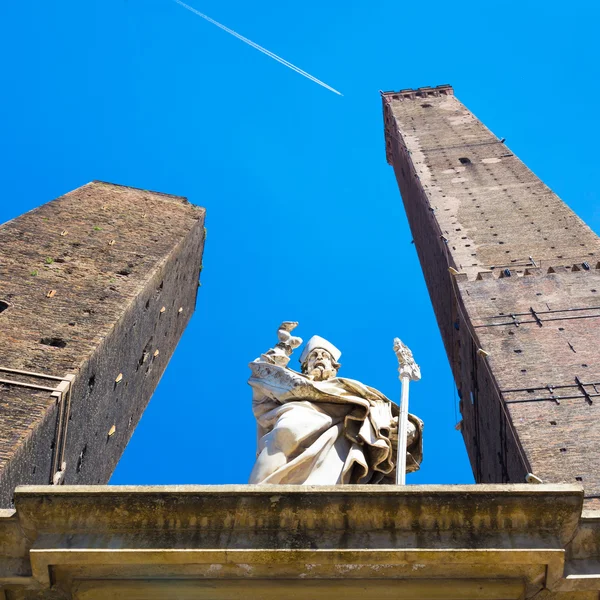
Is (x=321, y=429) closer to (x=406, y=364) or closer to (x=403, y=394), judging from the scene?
(x=403, y=394)


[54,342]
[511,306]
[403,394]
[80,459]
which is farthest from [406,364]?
[511,306]

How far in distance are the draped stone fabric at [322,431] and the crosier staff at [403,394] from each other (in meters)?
0.11

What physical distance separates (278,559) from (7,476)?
6.87 metres

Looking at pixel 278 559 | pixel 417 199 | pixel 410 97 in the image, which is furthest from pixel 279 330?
pixel 410 97

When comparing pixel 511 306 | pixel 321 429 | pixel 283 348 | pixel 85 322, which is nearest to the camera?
pixel 321 429

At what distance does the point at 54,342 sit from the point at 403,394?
8.69m

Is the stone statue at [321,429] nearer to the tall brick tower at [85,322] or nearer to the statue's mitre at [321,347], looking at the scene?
the statue's mitre at [321,347]

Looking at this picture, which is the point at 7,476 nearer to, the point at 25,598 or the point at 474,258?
the point at 25,598

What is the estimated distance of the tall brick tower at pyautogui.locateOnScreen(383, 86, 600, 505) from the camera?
13.0m

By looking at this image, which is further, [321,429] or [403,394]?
[403,394]

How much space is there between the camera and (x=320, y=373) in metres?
5.26

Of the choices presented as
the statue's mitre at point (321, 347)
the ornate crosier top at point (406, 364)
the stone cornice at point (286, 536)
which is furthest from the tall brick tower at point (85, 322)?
the stone cornice at point (286, 536)

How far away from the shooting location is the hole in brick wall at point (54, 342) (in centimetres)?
1253

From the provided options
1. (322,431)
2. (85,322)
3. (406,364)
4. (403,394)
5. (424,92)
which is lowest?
(85,322)
